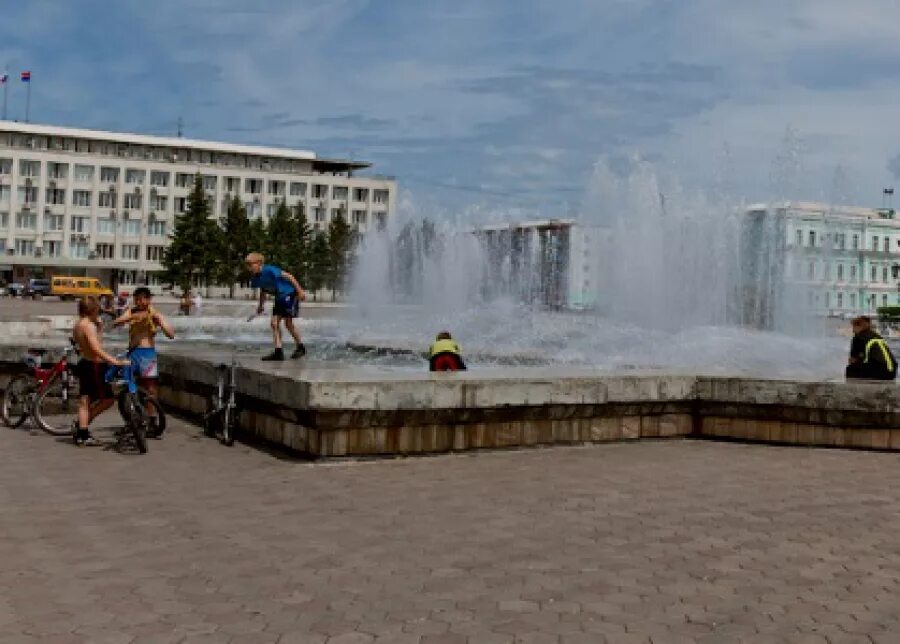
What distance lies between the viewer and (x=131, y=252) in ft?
349

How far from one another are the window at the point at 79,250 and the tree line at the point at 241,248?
1612 centimetres

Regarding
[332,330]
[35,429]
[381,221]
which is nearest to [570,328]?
[332,330]

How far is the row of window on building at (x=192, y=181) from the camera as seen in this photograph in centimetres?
10138

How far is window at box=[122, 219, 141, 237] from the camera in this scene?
106 m

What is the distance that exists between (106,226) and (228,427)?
331 feet

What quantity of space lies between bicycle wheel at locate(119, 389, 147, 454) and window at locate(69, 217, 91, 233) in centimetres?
9973

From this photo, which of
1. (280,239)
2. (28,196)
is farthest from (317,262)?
(28,196)

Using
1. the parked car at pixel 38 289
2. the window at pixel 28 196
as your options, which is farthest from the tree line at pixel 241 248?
the window at pixel 28 196

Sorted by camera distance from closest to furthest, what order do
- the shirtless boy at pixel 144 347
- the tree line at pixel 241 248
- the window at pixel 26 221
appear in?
the shirtless boy at pixel 144 347 → the tree line at pixel 241 248 → the window at pixel 26 221

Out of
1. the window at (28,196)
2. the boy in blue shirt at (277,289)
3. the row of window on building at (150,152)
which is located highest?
the row of window on building at (150,152)

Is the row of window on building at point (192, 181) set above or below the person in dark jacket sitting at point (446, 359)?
above

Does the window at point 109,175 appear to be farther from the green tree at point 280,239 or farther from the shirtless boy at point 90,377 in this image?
the shirtless boy at point 90,377

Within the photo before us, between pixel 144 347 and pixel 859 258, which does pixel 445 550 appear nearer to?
pixel 144 347

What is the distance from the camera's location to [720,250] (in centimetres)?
3519
